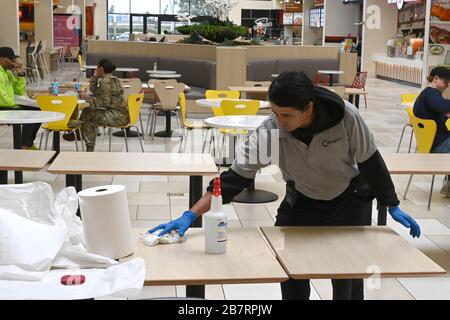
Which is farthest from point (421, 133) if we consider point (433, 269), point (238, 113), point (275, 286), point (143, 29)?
point (143, 29)

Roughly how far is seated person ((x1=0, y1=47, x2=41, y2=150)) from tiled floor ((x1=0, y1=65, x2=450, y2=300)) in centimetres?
85

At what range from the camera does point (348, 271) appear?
209 cm

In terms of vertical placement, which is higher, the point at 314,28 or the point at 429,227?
the point at 314,28

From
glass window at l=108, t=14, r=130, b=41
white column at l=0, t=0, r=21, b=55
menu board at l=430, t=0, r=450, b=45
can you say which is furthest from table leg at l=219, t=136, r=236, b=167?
glass window at l=108, t=14, r=130, b=41

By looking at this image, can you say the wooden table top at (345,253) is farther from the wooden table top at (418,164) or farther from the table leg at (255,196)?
the table leg at (255,196)

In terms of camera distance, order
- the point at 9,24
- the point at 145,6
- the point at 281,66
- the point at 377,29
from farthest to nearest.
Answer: the point at 145,6 → the point at 377,29 → the point at 9,24 → the point at 281,66

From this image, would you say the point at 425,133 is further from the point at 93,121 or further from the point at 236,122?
the point at 93,121

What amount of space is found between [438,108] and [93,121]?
3.77 m

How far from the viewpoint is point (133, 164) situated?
4.07 m

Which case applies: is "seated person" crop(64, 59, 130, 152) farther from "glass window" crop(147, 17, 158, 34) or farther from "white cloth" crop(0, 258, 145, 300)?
"glass window" crop(147, 17, 158, 34)

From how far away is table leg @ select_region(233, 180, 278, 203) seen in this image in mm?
5797

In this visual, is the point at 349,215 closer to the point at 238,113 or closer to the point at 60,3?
the point at 238,113

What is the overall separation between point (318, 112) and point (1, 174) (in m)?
2.69

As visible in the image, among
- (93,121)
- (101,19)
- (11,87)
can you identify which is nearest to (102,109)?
(93,121)
